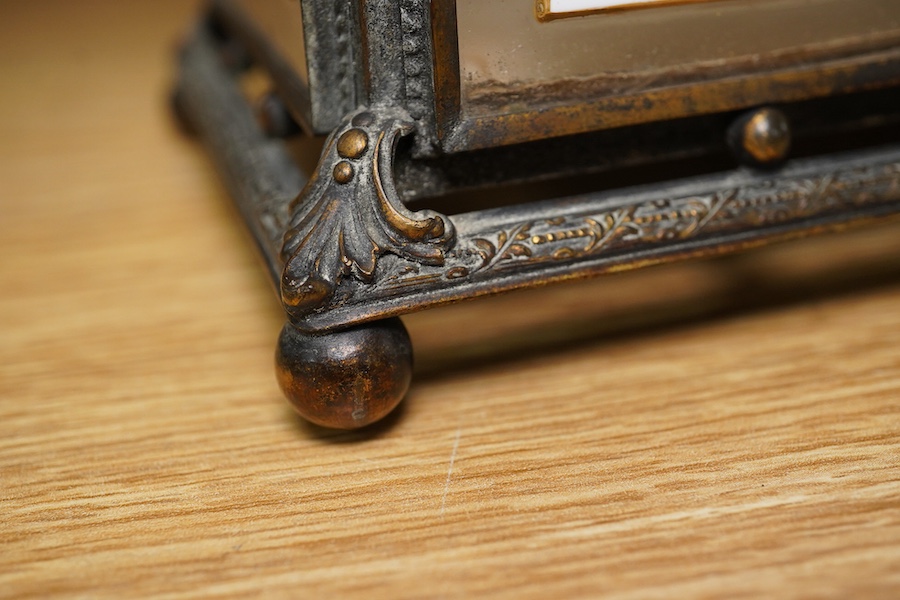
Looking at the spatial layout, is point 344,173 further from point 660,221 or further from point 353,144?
point 660,221

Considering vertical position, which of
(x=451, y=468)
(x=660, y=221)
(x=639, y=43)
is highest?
(x=639, y=43)

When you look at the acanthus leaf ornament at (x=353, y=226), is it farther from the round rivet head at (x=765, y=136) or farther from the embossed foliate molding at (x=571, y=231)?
the round rivet head at (x=765, y=136)

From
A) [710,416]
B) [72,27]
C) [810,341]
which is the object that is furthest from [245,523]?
[72,27]

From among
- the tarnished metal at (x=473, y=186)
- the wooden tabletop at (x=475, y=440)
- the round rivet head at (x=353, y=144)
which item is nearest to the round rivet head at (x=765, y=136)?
the tarnished metal at (x=473, y=186)

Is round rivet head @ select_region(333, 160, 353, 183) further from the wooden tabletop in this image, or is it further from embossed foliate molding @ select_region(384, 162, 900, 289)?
the wooden tabletop

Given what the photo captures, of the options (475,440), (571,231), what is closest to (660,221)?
(571,231)

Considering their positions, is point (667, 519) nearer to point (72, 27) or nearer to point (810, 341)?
point (810, 341)
